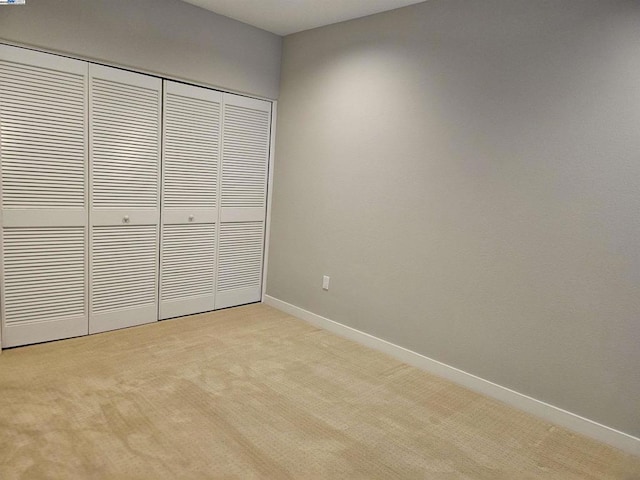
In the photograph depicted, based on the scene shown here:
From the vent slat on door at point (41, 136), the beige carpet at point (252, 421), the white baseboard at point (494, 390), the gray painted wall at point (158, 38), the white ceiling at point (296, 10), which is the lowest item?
the beige carpet at point (252, 421)

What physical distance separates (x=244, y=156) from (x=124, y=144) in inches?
42.0

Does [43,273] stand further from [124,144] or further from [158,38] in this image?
[158,38]

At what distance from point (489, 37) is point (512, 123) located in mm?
559

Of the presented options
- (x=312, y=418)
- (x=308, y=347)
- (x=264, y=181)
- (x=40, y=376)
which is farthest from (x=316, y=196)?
(x=40, y=376)

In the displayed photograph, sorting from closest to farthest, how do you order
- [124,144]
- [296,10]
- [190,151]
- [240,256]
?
[124,144], [296,10], [190,151], [240,256]

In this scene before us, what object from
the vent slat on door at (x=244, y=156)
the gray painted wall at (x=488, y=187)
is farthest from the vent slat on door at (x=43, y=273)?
the gray painted wall at (x=488, y=187)

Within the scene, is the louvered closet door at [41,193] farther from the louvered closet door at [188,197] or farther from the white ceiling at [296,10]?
the white ceiling at [296,10]

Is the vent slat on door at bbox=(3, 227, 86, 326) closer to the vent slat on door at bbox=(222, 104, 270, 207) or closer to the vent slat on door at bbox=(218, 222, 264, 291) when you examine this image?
the vent slat on door at bbox=(218, 222, 264, 291)

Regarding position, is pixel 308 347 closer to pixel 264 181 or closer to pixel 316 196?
pixel 316 196

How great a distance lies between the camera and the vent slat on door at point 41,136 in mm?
2832

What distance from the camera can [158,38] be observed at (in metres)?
3.32

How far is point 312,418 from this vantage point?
2.46m

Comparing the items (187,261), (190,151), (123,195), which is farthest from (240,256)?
Result: (123,195)

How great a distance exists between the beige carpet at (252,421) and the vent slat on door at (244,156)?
142 cm
